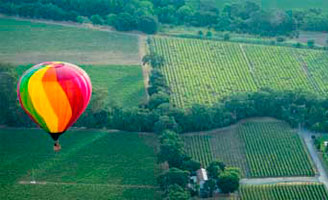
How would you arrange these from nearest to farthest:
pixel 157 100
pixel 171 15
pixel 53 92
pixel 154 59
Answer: pixel 53 92 → pixel 157 100 → pixel 154 59 → pixel 171 15

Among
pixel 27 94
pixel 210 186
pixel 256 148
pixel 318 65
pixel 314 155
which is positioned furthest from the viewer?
pixel 318 65

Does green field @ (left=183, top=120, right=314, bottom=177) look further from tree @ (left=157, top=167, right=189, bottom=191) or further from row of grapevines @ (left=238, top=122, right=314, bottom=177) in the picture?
tree @ (left=157, top=167, right=189, bottom=191)

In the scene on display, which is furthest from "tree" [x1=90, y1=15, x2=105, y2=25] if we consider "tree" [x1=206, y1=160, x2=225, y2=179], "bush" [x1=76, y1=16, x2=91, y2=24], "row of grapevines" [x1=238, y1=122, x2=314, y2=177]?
"tree" [x1=206, y1=160, x2=225, y2=179]

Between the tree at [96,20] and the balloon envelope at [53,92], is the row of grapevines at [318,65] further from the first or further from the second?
the balloon envelope at [53,92]

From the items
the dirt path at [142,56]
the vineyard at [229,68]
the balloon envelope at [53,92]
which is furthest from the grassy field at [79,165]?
the balloon envelope at [53,92]

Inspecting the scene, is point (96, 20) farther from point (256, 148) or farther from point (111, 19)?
point (256, 148)

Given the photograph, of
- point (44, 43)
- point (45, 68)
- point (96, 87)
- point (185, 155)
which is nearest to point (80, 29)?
point (44, 43)

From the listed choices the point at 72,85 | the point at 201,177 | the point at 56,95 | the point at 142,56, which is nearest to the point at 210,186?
the point at 201,177
